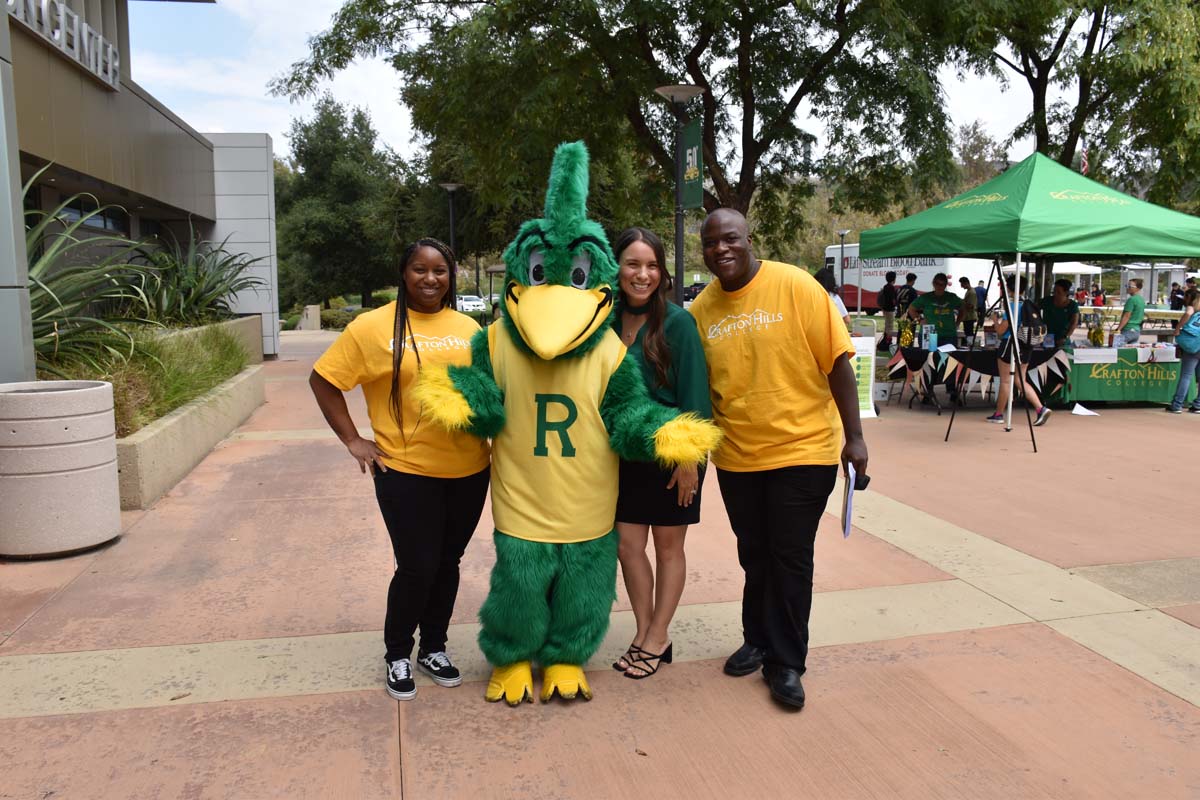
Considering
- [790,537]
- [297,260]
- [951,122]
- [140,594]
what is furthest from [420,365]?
[297,260]

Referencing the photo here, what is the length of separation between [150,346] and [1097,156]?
48.6 ft

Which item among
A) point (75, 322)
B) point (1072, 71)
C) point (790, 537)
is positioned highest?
point (1072, 71)

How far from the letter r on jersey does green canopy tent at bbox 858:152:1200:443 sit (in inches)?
264

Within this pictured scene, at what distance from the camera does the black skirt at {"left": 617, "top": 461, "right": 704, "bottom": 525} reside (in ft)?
11.1

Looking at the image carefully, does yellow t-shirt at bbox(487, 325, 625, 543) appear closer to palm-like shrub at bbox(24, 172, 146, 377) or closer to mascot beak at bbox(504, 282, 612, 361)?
mascot beak at bbox(504, 282, 612, 361)

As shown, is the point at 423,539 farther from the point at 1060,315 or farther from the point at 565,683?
the point at 1060,315

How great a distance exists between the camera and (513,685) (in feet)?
11.0

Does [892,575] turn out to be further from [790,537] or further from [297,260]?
[297,260]

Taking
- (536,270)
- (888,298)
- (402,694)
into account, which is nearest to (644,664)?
(402,694)

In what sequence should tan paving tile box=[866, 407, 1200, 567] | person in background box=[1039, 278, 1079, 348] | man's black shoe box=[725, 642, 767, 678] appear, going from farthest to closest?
person in background box=[1039, 278, 1079, 348]
tan paving tile box=[866, 407, 1200, 567]
man's black shoe box=[725, 642, 767, 678]

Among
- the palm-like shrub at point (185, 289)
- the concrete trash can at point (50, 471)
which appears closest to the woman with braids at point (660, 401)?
the concrete trash can at point (50, 471)

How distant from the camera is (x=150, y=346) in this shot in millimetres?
7672

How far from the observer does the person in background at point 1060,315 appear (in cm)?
1153

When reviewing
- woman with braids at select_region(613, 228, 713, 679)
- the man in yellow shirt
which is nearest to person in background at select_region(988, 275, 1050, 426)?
the man in yellow shirt
